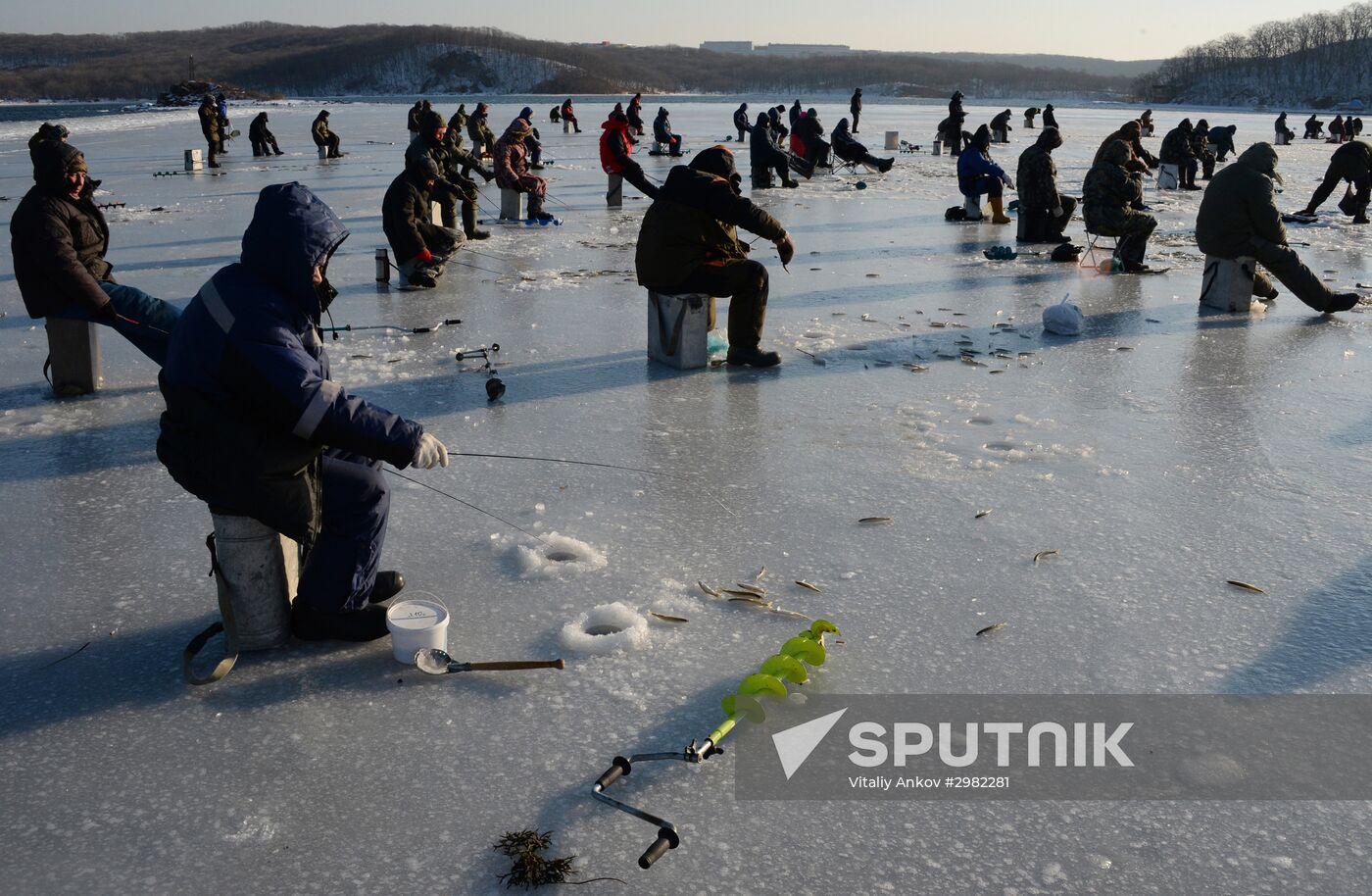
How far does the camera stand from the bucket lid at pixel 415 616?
11.8 ft

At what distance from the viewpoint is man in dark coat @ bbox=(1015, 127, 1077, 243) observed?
13469mm

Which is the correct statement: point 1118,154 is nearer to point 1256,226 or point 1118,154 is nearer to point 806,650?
point 1256,226

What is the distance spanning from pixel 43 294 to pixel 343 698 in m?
4.47

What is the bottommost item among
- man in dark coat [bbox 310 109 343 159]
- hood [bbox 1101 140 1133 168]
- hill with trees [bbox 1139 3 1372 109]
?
hood [bbox 1101 140 1133 168]

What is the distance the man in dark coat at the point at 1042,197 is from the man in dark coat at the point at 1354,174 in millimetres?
3860

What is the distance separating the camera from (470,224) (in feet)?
45.2

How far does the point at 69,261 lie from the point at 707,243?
13.1ft

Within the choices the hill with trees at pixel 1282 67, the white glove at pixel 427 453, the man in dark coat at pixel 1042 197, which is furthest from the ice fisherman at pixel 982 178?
the hill with trees at pixel 1282 67

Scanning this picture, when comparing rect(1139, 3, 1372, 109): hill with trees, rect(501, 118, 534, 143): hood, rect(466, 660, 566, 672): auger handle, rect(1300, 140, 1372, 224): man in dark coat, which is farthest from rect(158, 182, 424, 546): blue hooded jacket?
rect(1139, 3, 1372, 109): hill with trees

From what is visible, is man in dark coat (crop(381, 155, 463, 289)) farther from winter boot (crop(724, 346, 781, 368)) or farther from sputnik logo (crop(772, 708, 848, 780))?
sputnik logo (crop(772, 708, 848, 780))

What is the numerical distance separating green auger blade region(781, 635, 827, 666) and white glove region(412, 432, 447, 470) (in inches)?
51.1

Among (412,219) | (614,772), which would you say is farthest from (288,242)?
(412,219)

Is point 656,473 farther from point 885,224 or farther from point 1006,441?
point 885,224

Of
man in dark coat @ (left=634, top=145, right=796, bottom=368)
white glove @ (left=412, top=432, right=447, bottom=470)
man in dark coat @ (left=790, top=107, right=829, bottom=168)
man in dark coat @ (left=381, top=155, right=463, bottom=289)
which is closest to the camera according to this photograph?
white glove @ (left=412, top=432, right=447, bottom=470)
